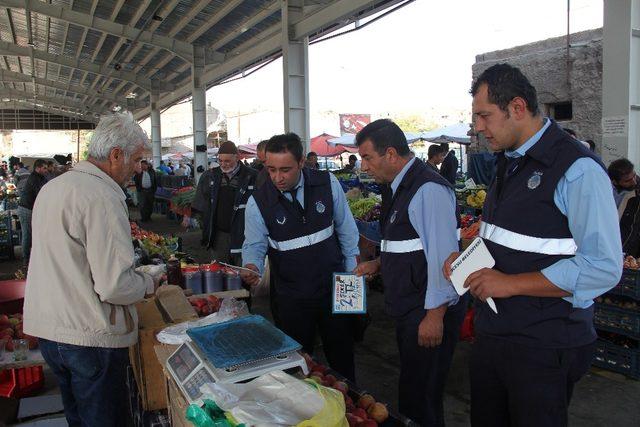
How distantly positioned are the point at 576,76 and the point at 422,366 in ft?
28.8

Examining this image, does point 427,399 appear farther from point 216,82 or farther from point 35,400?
point 216,82

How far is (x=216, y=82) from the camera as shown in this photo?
1714 centimetres

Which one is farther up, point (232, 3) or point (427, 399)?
point (232, 3)

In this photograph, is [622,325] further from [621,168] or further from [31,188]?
[31,188]

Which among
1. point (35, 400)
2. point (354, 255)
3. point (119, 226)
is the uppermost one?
point (119, 226)

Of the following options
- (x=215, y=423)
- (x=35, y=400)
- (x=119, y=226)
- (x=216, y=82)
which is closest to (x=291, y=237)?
(x=119, y=226)

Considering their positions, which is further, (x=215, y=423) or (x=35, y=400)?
(x=35, y=400)

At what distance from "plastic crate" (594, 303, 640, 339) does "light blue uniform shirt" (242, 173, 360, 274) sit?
2.41 metres

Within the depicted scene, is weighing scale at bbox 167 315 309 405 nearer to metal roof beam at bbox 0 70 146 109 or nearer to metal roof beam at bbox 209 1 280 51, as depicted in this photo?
metal roof beam at bbox 209 1 280 51

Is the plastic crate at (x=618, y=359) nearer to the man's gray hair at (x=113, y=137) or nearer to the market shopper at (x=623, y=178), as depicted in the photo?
the market shopper at (x=623, y=178)

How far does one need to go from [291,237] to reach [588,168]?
1700 mm

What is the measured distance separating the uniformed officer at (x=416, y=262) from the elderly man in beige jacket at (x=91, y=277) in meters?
1.11

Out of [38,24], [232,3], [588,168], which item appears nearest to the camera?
[588,168]

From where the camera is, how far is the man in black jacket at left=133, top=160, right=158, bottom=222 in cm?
1468
